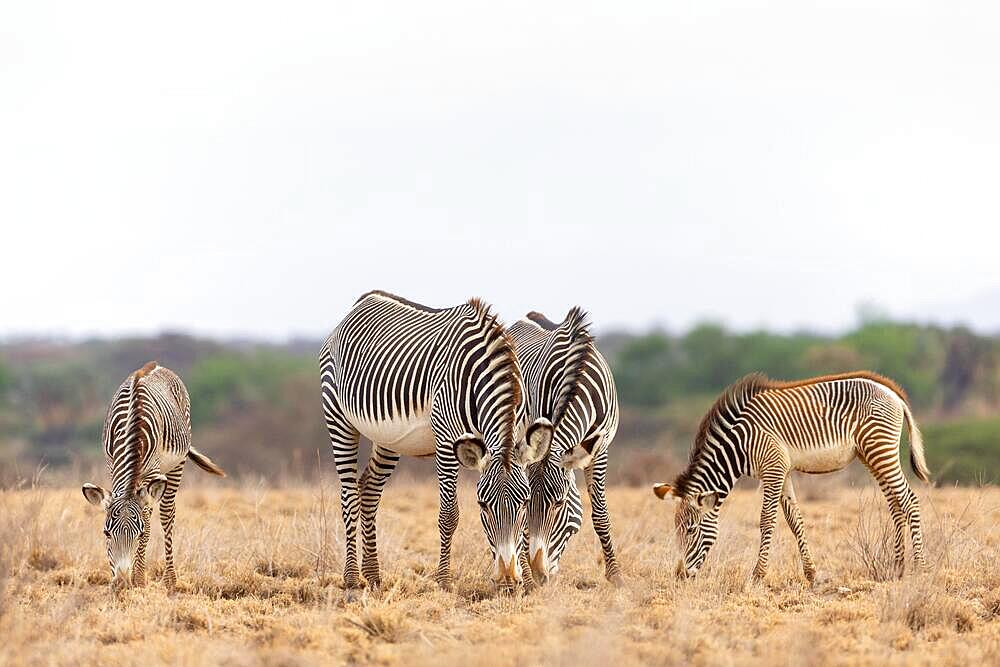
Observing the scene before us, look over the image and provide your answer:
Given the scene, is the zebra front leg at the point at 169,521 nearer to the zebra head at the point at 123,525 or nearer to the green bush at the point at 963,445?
the zebra head at the point at 123,525

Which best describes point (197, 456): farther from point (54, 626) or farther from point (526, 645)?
point (526, 645)

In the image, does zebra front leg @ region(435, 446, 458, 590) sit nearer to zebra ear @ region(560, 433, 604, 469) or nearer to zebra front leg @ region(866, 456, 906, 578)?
zebra ear @ region(560, 433, 604, 469)

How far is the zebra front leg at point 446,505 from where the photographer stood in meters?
8.52

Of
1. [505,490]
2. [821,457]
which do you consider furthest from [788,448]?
[505,490]

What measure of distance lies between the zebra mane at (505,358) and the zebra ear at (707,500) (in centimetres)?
210

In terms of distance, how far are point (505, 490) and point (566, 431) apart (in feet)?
3.19

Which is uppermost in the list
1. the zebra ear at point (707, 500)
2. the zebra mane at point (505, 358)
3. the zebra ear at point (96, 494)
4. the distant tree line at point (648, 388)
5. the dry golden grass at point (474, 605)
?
the zebra mane at point (505, 358)

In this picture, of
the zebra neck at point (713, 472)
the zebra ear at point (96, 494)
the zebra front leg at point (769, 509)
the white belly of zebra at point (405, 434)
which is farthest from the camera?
the zebra neck at point (713, 472)

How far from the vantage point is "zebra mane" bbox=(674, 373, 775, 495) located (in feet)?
31.9

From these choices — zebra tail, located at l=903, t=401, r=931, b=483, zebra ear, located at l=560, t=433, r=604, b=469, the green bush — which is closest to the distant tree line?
the green bush

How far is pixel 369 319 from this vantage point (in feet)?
34.1

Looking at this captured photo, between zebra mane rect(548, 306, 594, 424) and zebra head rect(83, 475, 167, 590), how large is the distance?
3.31 m

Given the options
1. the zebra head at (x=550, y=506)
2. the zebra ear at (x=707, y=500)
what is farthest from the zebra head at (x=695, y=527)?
the zebra head at (x=550, y=506)

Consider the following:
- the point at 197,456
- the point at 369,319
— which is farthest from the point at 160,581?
the point at 369,319
